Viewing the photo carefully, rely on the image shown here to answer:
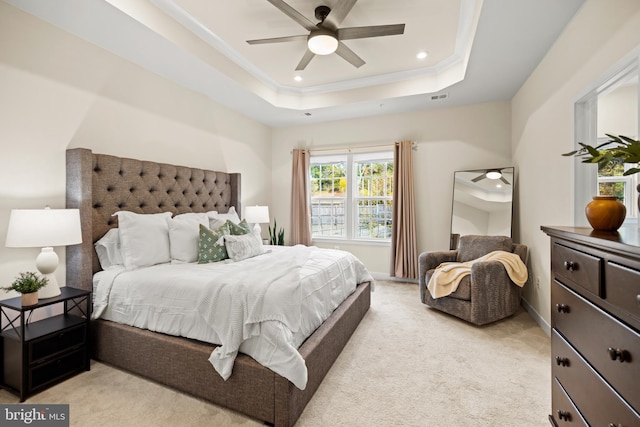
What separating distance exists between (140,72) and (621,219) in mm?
3875

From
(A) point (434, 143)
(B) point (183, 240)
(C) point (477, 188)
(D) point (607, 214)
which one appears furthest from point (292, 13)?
(C) point (477, 188)

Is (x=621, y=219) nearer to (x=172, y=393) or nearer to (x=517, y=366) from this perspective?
(x=517, y=366)

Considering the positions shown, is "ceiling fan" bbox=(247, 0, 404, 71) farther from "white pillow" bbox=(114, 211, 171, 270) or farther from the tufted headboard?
"white pillow" bbox=(114, 211, 171, 270)

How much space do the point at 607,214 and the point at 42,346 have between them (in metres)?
3.24

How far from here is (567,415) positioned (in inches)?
51.3

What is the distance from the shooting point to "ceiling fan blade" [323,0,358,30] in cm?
201

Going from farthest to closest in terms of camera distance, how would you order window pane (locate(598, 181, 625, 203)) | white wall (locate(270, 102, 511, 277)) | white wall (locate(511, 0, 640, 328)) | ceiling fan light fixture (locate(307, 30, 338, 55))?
white wall (locate(270, 102, 511, 277)) → ceiling fan light fixture (locate(307, 30, 338, 55)) → window pane (locate(598, 181, 625, 203)) → white wall (locate(511, 0, 640, 328))

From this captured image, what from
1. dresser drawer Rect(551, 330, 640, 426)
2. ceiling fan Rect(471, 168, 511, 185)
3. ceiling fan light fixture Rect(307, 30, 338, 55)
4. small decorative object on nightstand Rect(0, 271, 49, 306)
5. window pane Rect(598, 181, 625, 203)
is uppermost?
ceiling fan light fixture Rect(307, 30, 338, 55)

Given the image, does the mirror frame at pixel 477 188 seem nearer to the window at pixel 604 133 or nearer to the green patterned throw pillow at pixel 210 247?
the window at pixel 604 133

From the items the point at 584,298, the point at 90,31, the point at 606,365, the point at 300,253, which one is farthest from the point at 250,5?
the point at 606,365

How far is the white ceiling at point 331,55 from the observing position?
7.50ft

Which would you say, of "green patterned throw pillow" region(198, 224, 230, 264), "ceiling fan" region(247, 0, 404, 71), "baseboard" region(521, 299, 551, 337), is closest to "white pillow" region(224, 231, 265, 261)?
"green patterned throw pillow" region(198, 224, 230, 264)

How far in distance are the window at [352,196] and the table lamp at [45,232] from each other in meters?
3.60

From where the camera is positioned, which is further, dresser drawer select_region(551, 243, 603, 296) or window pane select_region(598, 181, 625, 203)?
window pane select_region(598, 181, 625, 203)
